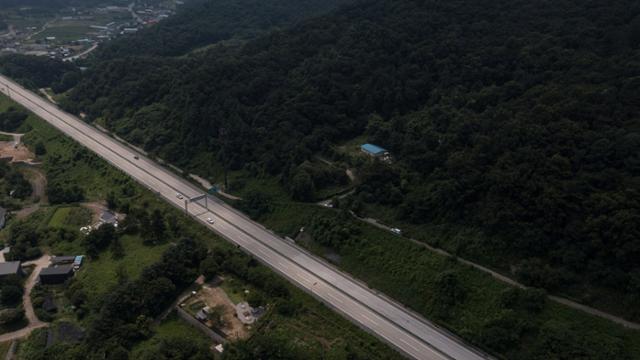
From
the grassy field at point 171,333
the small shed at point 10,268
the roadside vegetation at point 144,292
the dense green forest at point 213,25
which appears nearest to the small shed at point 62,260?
the roadside vegetation at point 144,292

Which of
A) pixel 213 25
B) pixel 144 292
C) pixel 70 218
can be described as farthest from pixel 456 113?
pixel 213 25

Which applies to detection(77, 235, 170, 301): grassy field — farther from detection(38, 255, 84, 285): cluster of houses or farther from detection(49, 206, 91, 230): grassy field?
detection(49, 206, 91, 230): grassy field

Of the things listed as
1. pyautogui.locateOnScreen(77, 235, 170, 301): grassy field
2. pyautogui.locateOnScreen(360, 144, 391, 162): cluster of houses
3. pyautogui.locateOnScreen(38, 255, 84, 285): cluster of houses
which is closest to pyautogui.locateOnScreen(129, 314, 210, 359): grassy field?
pyautogui.locateOnScreen(77, 235, 170, 301): grassy field

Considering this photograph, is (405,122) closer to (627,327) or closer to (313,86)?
(313,86)

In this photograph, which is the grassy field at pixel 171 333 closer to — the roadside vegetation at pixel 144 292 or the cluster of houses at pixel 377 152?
the roadside vegetation at pixel 144 292

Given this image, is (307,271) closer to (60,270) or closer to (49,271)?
(60,270)

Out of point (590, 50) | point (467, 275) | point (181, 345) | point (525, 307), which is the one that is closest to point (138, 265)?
point (181, 345)

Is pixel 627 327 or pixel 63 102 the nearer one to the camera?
pixel 627 327
